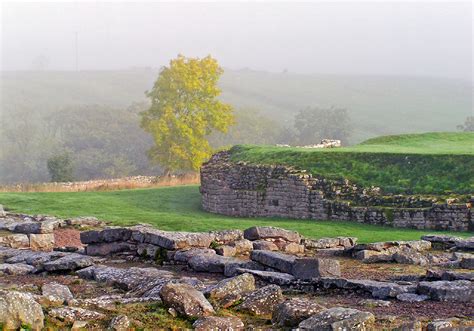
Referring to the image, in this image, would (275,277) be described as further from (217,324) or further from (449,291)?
(217,324)

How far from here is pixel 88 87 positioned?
153500 millimetres

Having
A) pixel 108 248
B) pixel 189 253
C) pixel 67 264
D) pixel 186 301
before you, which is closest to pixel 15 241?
pixel 108 248

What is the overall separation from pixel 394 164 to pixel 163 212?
8.07 meters

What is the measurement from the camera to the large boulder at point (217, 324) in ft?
32.0

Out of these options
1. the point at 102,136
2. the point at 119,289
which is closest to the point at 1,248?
the point at 119,289

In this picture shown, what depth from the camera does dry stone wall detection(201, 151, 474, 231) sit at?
24.2 metres

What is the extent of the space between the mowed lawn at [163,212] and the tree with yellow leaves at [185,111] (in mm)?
17802

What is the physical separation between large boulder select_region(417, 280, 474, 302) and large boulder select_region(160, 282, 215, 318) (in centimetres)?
320

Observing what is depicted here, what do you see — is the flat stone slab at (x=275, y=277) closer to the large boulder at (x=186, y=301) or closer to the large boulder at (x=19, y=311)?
the large boulder at (x=186, y=301)

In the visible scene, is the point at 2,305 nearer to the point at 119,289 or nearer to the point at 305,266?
the point at 119,289

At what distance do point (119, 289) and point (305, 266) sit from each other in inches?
118

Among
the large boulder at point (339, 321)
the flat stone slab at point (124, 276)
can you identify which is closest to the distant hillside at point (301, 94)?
the flat stone slab at point (124, 276)

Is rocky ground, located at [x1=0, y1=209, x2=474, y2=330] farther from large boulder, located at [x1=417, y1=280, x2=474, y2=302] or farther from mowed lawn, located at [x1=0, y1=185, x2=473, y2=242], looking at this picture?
mowed lawn, located at [x1=0, y1=185, x2=473, y2=242]

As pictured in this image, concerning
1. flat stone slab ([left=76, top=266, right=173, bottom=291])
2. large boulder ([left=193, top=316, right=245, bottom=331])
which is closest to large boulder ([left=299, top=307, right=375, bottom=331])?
large boulder ([left=193, top=316, right=245, bottom=331])
